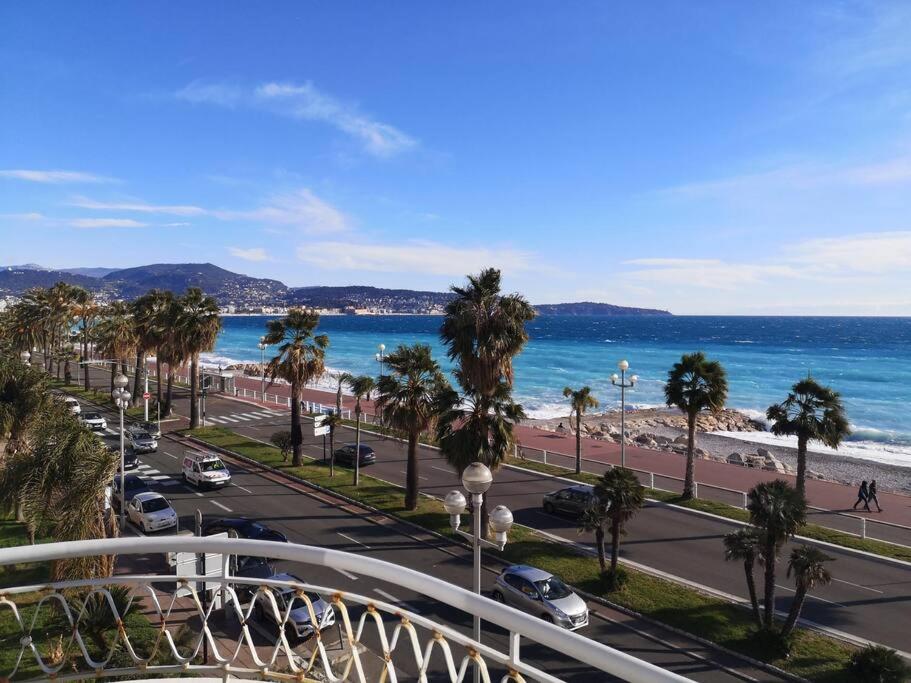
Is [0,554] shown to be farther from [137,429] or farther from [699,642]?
[137,429]

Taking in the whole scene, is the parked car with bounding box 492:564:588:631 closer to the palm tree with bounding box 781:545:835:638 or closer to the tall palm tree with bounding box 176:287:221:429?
the palm tree with bounding box 781:545:835:638

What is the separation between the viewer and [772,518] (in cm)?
1423

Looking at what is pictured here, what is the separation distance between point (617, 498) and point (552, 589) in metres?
3.49

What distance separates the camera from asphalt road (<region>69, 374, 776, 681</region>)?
534 inches

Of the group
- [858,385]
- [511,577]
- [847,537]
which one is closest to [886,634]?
[847,537]

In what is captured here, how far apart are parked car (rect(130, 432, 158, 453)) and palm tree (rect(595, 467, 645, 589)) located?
26660 mm

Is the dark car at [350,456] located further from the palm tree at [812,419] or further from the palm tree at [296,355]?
the palm tree at [812,419]

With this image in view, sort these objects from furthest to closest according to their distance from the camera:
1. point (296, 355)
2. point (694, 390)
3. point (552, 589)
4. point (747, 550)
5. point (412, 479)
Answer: point (296, 355)
point (694, 390)
point (412, 479)
point (552, 589)
point (747, 550)

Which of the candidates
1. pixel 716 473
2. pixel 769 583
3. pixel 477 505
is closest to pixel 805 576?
pixel 769 583

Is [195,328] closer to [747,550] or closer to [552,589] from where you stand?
[552,589]

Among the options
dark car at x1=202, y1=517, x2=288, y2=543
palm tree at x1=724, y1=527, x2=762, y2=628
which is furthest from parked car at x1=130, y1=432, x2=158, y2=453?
palm tree at x1=724, y1=527, x2=762, y2=628

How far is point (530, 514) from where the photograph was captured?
24234mm

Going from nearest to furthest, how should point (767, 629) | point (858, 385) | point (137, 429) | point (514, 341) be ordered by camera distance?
point (767, 629) → point (514, 341) → point (137, 429) → point (858, 385)

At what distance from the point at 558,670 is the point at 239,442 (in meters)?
27.6
